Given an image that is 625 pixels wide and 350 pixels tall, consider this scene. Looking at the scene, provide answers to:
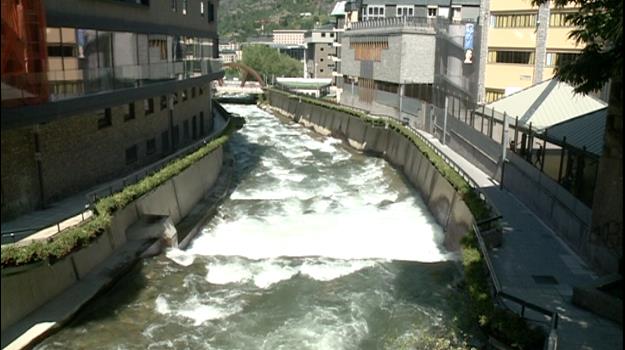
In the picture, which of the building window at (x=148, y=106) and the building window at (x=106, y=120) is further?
the building window at (x=148, y=106)

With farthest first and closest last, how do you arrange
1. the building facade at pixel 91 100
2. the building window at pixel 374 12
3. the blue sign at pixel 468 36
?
the building window at pixel 374 12 → the blue sign at pixel 468 36 → the building facade at pixel 91 100

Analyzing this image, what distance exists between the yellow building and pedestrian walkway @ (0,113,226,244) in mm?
40690

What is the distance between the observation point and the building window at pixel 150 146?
33.4 meters

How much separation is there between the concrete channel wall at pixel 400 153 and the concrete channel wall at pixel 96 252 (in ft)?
40.4

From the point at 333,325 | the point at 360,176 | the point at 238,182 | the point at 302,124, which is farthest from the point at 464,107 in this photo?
the point at 302,124

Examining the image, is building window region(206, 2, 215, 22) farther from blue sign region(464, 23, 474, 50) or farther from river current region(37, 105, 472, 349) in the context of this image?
blue sign region(464, 23, 474, 50)

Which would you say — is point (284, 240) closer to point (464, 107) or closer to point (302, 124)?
point (464, 107)

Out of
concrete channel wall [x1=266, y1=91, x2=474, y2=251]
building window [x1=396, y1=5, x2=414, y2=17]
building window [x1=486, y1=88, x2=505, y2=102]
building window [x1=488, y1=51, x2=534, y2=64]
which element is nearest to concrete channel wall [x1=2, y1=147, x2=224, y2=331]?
concrete channel wall [x1=266, y1=91, x2=474, y2=251]

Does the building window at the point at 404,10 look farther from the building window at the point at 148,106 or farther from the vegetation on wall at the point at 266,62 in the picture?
the vegetation on wall at the point at 266,62

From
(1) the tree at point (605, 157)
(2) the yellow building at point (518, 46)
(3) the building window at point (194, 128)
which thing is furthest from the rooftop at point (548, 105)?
(3) the building window at point (194, 128)

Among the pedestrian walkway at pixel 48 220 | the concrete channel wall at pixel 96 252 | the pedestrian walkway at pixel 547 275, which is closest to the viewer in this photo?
the pedestrian walkway at pixel 547 275

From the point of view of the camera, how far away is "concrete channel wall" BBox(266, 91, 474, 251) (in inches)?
1015

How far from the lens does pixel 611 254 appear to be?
17.3 metres

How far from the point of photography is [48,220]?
830 inches
